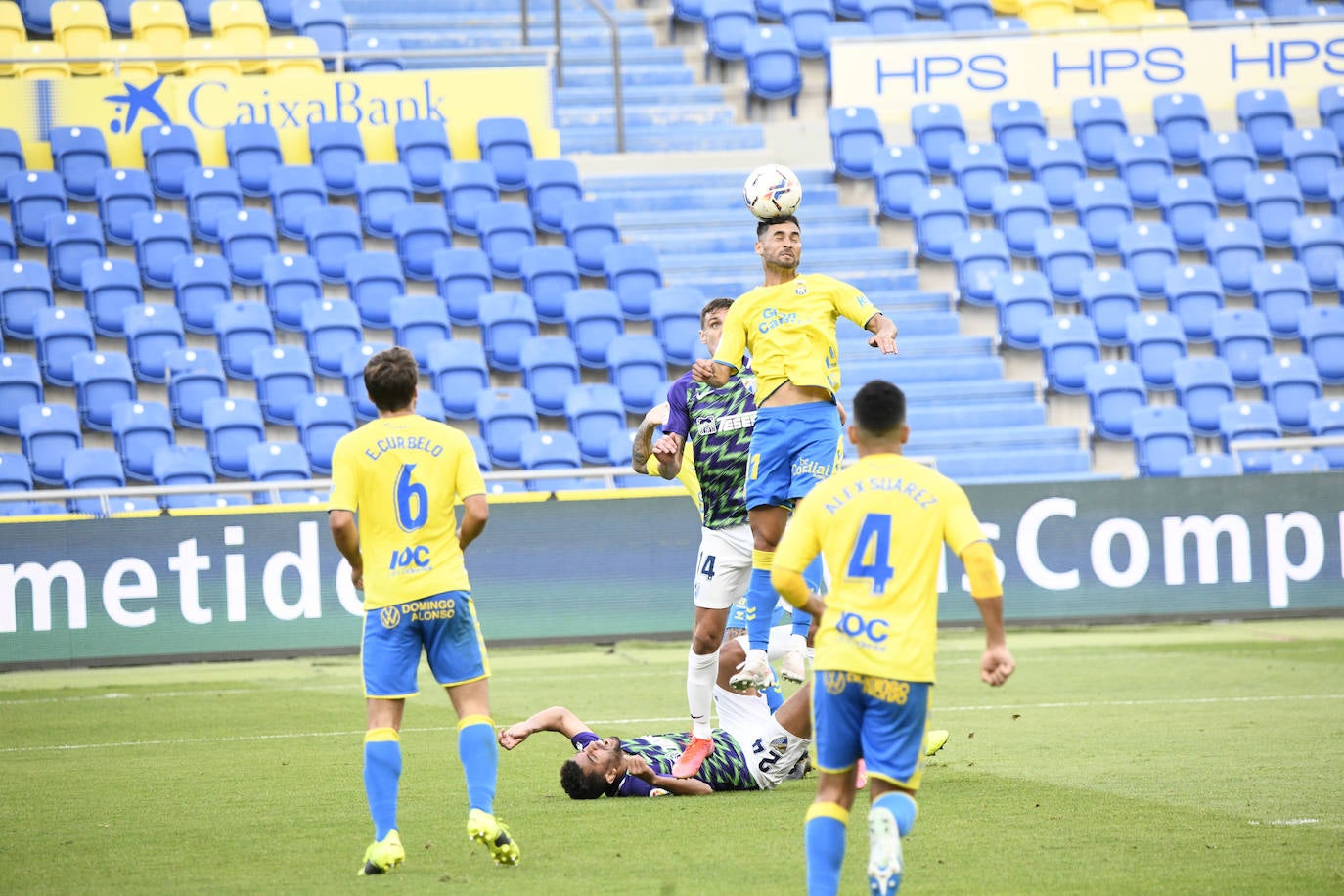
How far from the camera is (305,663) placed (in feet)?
50.9

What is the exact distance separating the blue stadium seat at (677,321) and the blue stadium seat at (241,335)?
4.26 metres

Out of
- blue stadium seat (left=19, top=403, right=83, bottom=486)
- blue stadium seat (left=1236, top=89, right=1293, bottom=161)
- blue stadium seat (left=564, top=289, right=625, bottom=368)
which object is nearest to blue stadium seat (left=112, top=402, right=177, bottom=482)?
blue stadium seat (left=19, top=403, right=83, bottom=486)

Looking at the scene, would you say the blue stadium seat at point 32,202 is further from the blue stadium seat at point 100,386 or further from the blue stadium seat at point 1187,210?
the blue stadium seat at point 1187,210

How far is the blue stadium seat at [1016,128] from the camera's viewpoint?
22562 mm

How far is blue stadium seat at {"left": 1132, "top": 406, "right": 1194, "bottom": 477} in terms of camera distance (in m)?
18.7

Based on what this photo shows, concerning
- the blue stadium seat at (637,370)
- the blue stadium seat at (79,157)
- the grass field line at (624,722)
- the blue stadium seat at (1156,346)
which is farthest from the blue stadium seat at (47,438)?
the blue stadium seat at (1156,346)

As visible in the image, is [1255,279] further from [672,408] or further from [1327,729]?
[672,408]

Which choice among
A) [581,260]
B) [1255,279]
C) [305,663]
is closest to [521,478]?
[305,663]

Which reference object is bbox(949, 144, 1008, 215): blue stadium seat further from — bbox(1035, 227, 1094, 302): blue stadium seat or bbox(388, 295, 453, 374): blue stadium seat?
bbox(388, 295, 453, 374): blue stadium seat

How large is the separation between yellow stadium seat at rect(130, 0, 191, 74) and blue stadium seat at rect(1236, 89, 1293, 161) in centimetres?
1404

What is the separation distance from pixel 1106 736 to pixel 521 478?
23.1ft

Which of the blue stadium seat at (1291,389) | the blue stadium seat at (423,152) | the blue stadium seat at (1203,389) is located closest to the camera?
the blue stadium seat at (1203,389)

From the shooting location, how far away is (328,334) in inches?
738

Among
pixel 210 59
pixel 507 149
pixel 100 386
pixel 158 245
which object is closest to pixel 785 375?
pixel 100 386
